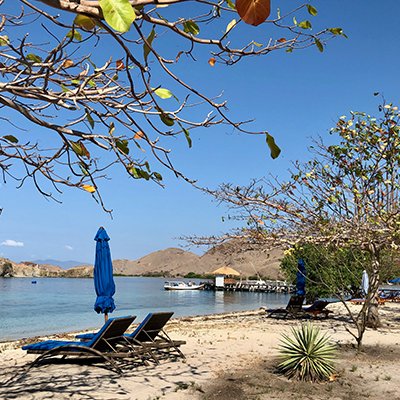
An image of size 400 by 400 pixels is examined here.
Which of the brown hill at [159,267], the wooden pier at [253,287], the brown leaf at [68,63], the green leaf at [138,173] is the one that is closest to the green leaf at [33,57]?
the brown leaf at [68,63]

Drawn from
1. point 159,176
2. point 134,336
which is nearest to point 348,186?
point 134,336

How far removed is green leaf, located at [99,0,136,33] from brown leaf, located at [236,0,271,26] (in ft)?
1.42

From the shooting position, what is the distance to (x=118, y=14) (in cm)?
158

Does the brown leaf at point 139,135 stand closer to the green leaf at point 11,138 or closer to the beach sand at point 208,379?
the green leaf at point 11,138

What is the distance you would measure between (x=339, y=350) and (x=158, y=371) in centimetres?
333

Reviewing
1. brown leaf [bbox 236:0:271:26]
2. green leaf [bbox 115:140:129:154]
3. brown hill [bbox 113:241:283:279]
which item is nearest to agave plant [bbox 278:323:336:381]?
green leaf [bbox 115:140:129:154]

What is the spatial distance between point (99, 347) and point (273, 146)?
20.4ft

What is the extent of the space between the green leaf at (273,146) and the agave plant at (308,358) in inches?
181

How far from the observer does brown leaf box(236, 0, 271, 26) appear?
70.0 inches

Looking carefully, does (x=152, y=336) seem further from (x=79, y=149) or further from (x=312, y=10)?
(x=312, y=10)

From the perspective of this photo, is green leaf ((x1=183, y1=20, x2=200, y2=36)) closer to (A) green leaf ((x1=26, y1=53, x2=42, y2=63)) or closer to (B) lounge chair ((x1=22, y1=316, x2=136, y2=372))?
(A) green leaf ((x1=26, y1=53, x2=42, y2=63))

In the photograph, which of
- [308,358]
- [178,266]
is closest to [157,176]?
[308,358]

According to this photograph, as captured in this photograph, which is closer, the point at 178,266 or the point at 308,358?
the point at 308,358

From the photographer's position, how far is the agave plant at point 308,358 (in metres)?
6.46
